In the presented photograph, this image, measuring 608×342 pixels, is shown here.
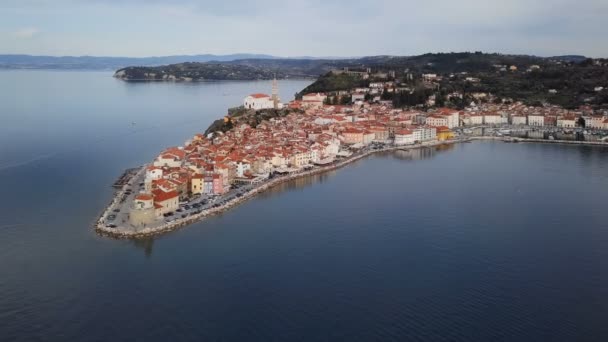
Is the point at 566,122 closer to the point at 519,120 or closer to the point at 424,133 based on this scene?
the point at 519,120

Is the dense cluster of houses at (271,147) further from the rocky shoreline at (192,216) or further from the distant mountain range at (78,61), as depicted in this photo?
the distant mountain range at (78,61)

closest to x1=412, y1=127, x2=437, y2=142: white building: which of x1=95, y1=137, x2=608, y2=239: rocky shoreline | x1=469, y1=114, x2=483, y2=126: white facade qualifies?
x1=95, y1=137, x2=608, y2=239: rocky shoreline

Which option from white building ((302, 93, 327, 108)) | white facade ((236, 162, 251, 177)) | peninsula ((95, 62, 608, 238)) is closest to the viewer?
peninsula ((95, 62, 608, 238))

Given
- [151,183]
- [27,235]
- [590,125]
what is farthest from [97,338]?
[590,125]

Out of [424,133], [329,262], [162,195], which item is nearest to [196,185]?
[162,195]

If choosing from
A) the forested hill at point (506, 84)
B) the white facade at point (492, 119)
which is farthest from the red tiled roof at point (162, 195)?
the forested hill at point (506, 84)

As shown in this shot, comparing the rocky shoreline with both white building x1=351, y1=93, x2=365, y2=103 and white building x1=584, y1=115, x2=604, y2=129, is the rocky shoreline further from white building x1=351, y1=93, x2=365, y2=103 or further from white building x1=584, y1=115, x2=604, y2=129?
white building x1=351, y1=93, x2=365, y2=103
